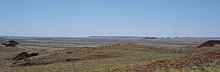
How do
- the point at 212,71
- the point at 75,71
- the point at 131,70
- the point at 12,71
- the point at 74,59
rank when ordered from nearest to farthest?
the point at 212,71 < the point at 131,70 < the point at 75,71 < the point at 12,71 < the point at 74,59

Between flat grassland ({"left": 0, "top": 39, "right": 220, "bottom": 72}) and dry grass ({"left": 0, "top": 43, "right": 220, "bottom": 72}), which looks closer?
flat grassland ({"left": 0, "top": 39, "right": 220, "bottom": 72})

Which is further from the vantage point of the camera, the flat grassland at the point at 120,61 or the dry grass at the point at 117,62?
the dry grass at the point at 117,62

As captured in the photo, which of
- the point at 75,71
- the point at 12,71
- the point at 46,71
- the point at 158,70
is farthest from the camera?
the point at 12,71

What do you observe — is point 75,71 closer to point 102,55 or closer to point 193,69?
point 193,69

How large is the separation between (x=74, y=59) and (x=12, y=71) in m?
9.46

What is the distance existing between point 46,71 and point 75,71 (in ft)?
9.97

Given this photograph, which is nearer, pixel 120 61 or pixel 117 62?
pixel 117 62

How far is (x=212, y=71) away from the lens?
17.9 m

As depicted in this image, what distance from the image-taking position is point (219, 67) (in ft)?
61.4

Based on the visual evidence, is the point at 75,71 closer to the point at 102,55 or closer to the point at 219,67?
the point at 219,67

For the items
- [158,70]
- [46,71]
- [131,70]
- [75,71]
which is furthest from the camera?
[46,71]

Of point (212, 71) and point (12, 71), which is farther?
point (12, 71)

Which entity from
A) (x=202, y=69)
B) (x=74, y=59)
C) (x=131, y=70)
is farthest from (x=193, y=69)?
(x=74, y=59)

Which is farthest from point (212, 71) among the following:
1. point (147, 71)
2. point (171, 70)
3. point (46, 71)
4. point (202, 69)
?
point (46, 71)
